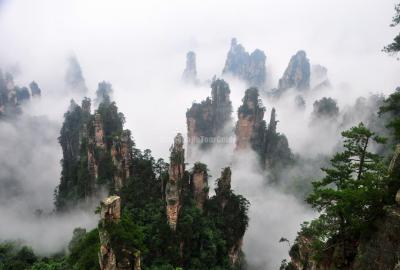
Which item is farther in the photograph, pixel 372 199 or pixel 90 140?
pixel 90 140

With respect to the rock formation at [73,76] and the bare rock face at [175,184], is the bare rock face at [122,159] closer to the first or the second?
the bare rock face at [175,184]

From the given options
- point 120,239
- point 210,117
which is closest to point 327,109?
point 210,117

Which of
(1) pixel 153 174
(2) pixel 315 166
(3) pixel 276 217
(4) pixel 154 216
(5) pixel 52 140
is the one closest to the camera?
(4) pixel 154 216

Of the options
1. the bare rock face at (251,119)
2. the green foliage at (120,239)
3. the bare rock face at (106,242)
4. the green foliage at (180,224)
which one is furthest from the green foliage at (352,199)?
the bare rock face at (251,119)

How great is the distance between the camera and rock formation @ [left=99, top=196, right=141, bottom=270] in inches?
1019

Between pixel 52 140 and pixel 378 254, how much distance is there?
114 meters

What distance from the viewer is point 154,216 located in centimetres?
4562

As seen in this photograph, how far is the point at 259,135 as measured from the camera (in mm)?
82312

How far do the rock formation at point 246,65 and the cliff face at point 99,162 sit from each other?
106 m

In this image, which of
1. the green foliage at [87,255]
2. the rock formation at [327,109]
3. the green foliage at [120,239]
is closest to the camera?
the green foliage at [120,239]

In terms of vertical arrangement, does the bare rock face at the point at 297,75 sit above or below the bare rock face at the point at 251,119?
above

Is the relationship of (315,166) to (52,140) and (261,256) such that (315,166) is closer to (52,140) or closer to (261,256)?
(261,256)

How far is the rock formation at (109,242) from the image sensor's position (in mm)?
25891

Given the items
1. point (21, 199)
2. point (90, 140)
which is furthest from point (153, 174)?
point (21, 199)
